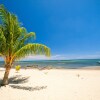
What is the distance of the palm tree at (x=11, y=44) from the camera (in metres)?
9.66

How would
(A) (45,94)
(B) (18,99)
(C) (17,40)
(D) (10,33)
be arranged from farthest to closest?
1. (C) (17,40)
2. (D) (10,33)
3. (A) (45,94)
4. (B) (18,99)

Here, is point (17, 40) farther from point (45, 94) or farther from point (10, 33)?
point (45, 94)

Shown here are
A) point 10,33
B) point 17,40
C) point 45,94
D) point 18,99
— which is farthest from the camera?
point 17,40

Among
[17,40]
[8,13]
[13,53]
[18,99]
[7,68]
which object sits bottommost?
[18,99]

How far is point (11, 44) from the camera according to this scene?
962cm

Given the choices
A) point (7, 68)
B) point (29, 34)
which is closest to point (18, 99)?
point (7, 68)

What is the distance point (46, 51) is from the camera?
33.2ft

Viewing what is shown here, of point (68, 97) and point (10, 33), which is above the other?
point (10, 33)

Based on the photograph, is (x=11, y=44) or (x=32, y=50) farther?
(x=32, y=50)

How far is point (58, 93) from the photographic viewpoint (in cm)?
852

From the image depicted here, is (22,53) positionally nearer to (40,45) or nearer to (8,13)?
(40,45)

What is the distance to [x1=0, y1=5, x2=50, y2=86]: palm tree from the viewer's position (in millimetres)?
9656

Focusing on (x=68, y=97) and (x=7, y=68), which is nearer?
(x=68, y=97)

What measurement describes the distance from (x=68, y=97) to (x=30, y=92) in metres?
2.10
